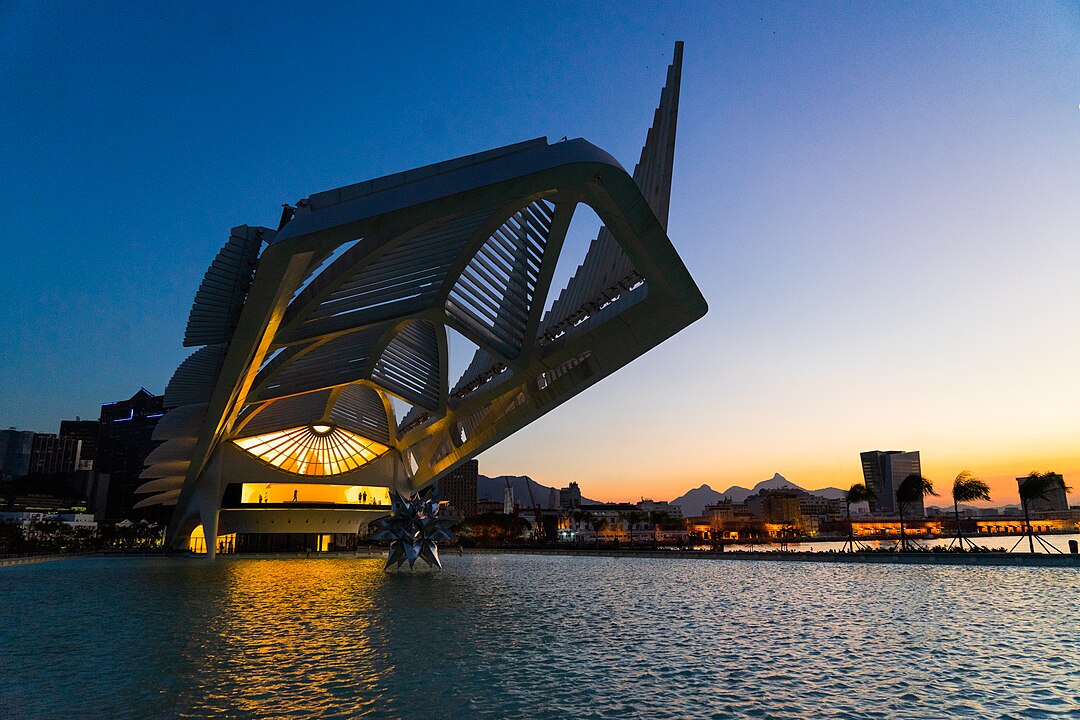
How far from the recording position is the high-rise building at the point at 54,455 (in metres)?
189

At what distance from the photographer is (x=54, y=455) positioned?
7539 inches

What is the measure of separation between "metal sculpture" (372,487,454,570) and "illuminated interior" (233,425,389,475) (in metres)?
21.6

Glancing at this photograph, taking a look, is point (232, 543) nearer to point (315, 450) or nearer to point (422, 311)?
point (315, 450)

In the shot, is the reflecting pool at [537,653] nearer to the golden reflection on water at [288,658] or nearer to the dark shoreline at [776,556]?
the golden reflection on water at [288,658]

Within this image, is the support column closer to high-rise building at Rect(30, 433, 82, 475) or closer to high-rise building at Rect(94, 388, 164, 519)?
high-rise building at Rect(94, 388, 164, 519)

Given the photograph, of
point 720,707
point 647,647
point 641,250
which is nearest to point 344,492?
point 641,250

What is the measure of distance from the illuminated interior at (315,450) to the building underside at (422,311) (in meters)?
0.19

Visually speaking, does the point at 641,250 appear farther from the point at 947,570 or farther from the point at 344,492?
the point at 344,492

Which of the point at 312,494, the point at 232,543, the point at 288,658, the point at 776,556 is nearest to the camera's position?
the point at 288,658

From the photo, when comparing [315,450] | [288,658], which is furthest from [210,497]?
[288,658]

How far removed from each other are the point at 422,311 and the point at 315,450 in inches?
1202

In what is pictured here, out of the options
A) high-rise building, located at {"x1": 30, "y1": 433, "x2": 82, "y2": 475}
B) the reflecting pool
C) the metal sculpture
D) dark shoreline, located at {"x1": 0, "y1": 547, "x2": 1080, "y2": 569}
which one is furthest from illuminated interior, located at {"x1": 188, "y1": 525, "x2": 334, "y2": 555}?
high-rise building, located at {"x1": 30, "y1": 433, "x2": 82, "y2": 475}

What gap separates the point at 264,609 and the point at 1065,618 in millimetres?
17537

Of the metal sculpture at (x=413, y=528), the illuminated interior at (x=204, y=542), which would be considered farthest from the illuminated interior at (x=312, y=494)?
the metal sculpture at (x=413, y=528)
